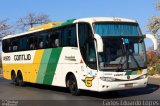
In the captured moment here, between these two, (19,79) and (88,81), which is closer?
(88,81)

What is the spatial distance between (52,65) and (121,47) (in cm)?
485

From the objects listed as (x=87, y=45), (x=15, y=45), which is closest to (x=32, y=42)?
(x=15, y=45)

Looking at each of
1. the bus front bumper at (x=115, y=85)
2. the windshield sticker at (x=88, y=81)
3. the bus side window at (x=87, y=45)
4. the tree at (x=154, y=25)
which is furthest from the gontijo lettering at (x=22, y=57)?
the tree at (x=154, y=25)

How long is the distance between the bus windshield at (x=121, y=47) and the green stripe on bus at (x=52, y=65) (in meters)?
3.32

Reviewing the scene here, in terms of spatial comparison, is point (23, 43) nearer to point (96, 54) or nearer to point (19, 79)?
point (19, 79)

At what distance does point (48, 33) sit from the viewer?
20516 millimetres

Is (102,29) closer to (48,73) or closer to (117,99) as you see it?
(117,99)

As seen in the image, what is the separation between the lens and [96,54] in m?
16.0

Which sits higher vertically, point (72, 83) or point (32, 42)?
point (32, 42)

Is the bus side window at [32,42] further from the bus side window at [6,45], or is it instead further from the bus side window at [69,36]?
the bus side window at [6,45]

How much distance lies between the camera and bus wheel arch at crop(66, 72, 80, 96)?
17747 millimetres

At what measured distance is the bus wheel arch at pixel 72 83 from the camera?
17747mm

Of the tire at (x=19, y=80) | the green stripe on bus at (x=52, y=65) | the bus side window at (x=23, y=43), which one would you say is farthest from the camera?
the tire at (x=19, y=80)

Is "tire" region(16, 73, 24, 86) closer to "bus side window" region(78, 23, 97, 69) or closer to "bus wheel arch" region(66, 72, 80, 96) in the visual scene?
"bus wheel arch" region(66, 72, 80, 96)
